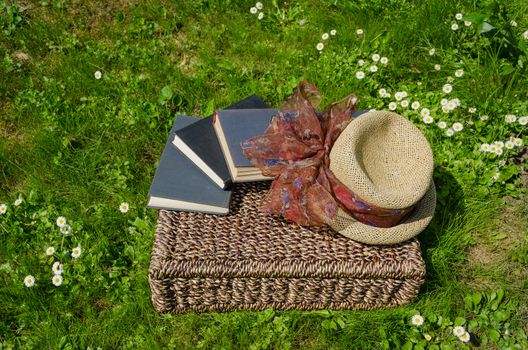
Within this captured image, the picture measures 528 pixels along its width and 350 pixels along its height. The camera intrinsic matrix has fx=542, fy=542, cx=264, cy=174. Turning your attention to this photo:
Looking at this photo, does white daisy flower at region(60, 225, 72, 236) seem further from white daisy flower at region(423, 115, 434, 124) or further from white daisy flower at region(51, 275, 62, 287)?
white daisy flower at region(423, 115, 434, 124)

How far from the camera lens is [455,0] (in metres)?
4.01

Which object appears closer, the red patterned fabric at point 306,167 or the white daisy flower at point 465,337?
the red patterned fabric at point 306,167

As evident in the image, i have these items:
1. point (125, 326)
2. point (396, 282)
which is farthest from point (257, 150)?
point (125, 326)

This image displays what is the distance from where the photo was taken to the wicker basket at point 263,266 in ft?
7.87

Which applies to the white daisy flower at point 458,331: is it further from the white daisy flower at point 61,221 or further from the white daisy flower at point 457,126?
the white daisy flower at point 61,221

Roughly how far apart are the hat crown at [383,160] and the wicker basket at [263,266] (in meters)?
0.31

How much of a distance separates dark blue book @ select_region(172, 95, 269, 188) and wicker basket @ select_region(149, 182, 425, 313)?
143mm

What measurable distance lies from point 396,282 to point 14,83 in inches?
114

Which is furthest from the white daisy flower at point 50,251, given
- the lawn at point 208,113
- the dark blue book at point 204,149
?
the dark blue book at point 204,149

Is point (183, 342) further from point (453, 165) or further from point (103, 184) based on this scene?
point (453, 165)

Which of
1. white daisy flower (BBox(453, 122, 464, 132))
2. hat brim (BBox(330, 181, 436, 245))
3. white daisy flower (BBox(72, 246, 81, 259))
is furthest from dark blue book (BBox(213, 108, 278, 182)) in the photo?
white daisy flower (BBox(453, 122, 464, 132))

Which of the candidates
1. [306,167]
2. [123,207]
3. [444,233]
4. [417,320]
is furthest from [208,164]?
[444,233]

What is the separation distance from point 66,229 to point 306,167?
1393 mm

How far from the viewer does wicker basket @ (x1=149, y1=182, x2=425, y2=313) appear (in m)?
2.40
